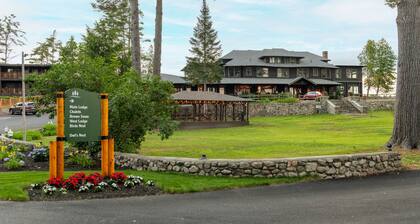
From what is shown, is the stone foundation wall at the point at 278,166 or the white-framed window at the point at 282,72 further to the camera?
the white-framed window at the point at 282,72

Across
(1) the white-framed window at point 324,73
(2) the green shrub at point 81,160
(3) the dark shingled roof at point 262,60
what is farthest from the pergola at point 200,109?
(1) the white-framed window at point 324,73

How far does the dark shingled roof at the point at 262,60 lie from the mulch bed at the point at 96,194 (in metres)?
60.7

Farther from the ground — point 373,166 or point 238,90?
point 238,90

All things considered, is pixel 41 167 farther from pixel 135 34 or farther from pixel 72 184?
pixel 135 34

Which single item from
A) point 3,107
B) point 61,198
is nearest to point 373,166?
point 61,198

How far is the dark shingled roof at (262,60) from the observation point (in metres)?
71.4

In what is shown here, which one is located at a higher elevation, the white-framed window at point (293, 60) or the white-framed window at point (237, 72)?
the white-framed window at point (293, 60)

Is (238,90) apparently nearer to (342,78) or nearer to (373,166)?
(342,78)

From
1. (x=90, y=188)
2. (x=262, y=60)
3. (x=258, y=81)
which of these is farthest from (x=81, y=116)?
(x=262, y=60)

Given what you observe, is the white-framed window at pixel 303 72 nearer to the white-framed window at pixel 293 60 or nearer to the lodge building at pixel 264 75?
the lodge building at pixel 264 75

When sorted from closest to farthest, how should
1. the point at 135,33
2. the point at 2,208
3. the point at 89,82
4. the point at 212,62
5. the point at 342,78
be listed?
the point at 2,208 → the point at 89,82 → the point at 135,33 → the point at 212,62 → the point at 342,78

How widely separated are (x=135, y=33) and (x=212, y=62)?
45985 mm

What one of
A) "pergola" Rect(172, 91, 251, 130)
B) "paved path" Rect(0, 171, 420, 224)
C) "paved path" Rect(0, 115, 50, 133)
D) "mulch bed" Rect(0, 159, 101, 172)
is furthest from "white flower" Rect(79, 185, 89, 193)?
"pergola" Rect(172, 91, 251, 130)

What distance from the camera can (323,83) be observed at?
231 feet
